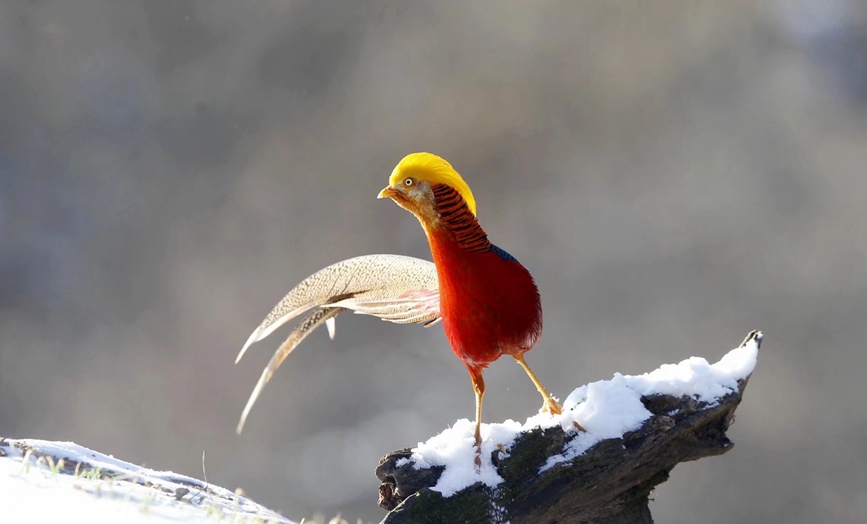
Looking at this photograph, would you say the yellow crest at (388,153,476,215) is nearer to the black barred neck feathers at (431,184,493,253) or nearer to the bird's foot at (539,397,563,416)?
the black barred neck feathers at (431,184,493,253)

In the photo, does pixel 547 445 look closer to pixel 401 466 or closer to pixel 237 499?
pixel 401 466

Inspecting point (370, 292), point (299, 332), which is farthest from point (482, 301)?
point (299, 332)

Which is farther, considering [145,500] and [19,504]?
[145,500]

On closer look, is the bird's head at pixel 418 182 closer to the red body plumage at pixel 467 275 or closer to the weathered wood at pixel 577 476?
Answer: the red body plumage at pixel 467 275

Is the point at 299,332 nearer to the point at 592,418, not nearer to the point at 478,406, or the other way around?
the point at 478,406

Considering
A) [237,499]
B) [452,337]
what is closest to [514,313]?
[452,337]

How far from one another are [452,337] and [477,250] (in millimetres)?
262

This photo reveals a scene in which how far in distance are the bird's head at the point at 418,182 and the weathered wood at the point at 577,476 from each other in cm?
64

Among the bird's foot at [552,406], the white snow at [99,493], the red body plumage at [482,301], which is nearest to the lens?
the white snow at [99,493]

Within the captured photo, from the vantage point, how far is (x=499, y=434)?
212 centimetres

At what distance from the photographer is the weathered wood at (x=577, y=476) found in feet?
6.51

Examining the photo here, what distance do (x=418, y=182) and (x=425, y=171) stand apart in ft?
0.11

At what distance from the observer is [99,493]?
1.81m

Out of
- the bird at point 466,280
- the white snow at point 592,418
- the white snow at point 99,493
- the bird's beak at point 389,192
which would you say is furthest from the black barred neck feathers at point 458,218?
the white snow at point 99,493
